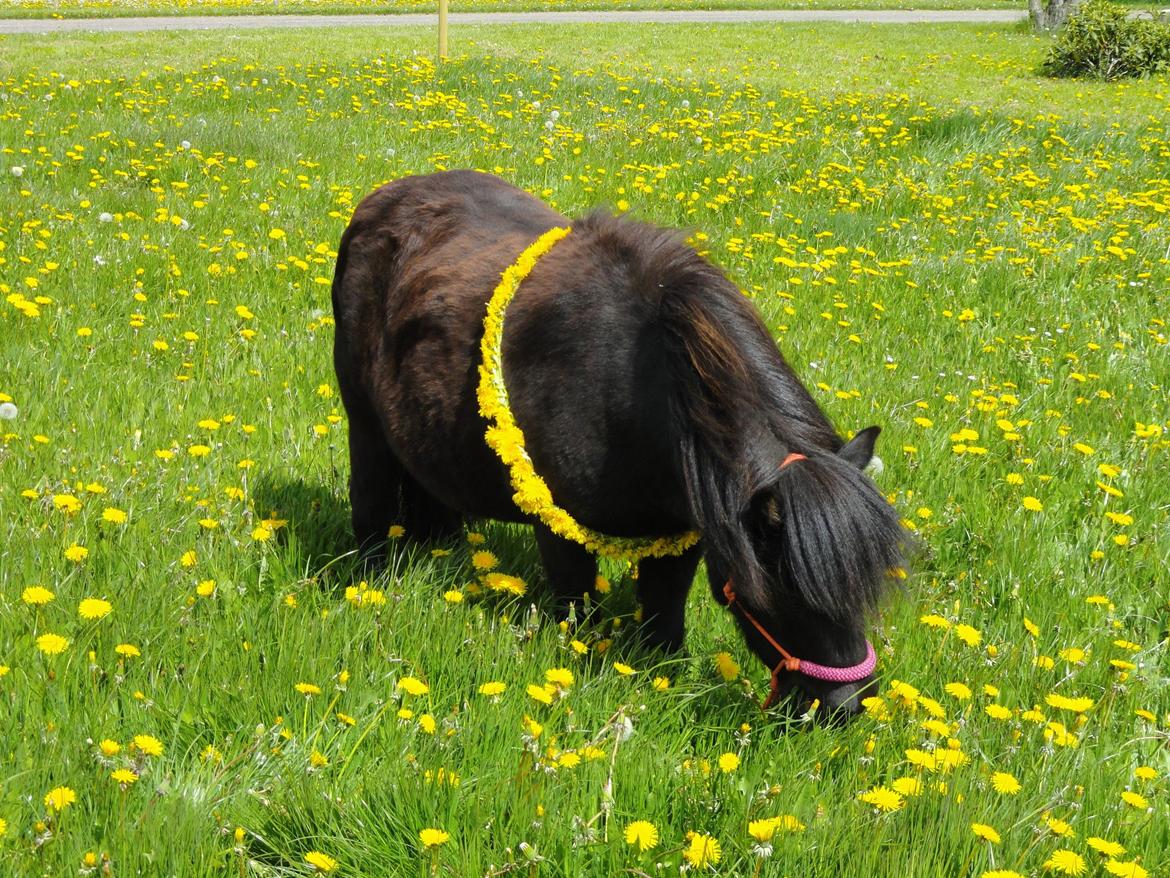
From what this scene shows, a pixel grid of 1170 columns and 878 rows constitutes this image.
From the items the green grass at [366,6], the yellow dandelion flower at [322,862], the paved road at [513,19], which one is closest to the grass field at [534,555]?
the yellow dandelion flower at [322,862]

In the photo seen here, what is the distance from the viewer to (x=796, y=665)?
2.56m

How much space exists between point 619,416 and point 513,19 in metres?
22.3

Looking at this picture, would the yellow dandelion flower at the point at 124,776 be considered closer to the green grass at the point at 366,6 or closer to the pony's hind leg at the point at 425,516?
the pony's hind leg at the point at 425,516

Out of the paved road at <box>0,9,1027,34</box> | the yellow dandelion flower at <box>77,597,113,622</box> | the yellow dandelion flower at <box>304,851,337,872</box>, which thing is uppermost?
the paved road at <box>0,9,1027,34</box>

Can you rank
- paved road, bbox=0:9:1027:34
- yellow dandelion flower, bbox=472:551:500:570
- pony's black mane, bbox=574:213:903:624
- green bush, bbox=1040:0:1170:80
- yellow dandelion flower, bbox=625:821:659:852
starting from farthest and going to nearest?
1. paved road, bbox=0:9:1027:34
2. green bush, bbox=1040:0:1170:80
3. yellow dandelion flower, bbox=472:551:500:570
4. pony's black mane, bbox=574:213:903:624
5. yellow dandelion flower, bbox=625:821:659:852

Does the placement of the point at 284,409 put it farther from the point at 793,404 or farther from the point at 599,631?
the point at 793,404

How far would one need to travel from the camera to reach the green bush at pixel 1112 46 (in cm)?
1595

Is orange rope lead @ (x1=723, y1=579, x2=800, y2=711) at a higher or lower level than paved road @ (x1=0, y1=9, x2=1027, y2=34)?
lower

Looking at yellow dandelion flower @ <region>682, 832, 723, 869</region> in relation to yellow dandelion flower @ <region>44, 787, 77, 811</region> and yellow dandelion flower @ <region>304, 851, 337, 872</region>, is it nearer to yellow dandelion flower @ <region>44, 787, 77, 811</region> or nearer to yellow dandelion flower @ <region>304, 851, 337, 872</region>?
yellow dandelion flower @ <region>304, 851, 337, 872</region>

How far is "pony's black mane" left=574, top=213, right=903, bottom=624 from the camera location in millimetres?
2430

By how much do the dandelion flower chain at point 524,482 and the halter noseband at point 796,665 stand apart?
1.19 feet

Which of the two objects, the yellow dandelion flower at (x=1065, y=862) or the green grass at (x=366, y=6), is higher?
the green grass at (x=366, y=6)

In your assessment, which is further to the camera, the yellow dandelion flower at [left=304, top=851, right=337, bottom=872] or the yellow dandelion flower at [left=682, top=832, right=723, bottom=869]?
the yellow dandelion flower at [left=682, top=832, right=723, bottom=869]

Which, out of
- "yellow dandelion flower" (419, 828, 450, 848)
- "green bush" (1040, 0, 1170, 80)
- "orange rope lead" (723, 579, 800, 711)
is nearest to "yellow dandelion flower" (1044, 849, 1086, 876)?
"orange rope lead" (723, 579, 800, 711)
